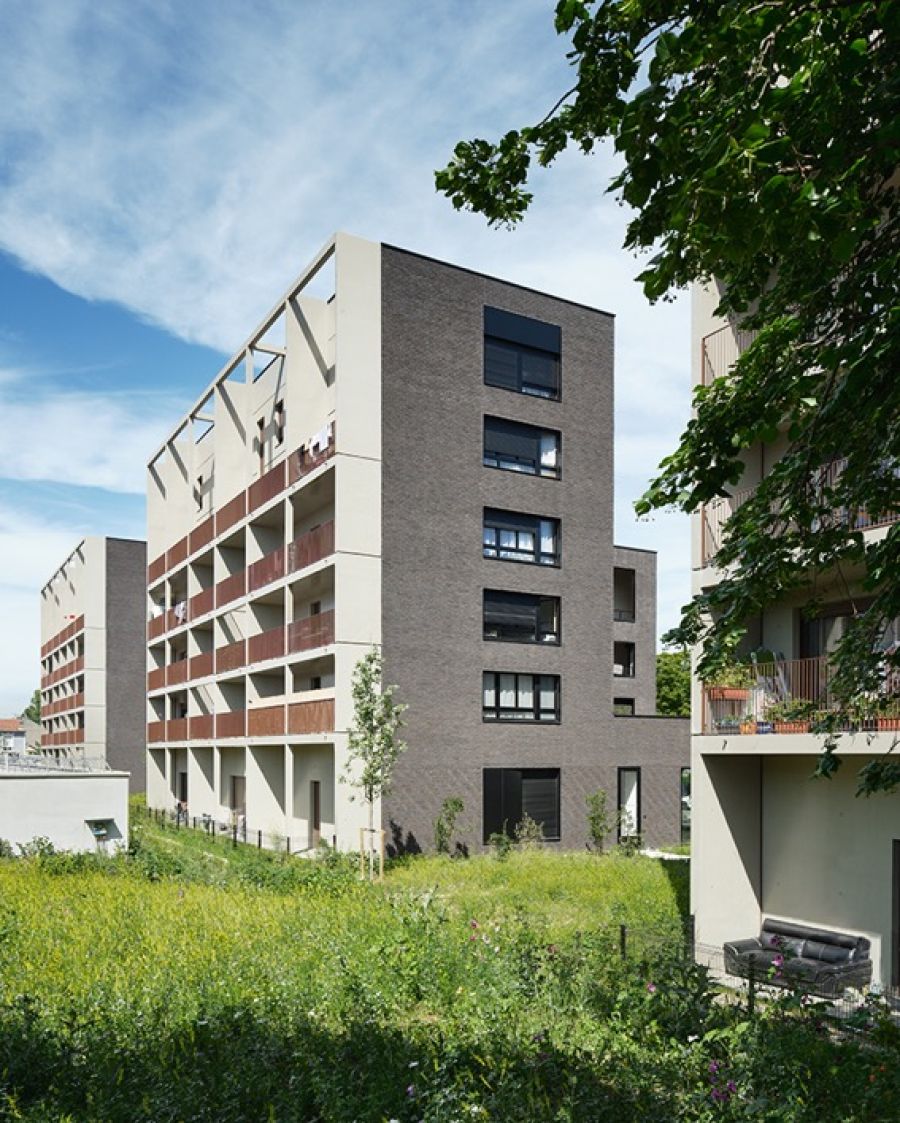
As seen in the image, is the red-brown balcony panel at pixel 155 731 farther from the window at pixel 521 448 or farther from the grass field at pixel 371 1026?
the grass field at pixel 371 1026

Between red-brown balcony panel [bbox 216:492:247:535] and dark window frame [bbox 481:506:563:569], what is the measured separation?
9597mm

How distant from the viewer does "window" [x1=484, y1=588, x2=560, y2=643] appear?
93.6 feet

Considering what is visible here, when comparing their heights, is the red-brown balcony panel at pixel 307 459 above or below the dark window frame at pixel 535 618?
above

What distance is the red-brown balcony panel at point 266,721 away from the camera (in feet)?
96.8

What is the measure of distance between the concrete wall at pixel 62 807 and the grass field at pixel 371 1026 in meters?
10.4

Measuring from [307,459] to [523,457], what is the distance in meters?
6.33

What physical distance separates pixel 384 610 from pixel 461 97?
1967 cm

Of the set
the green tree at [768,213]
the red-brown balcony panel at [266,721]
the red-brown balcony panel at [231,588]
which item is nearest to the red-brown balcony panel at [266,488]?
the red-brown balcony panel at [231,588]

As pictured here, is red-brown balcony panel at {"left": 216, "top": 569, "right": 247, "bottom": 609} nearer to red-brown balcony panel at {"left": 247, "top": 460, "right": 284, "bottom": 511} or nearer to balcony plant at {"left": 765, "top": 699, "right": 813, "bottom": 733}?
red-brown balcony panel at {"left": 247, "top": 460, "right": 284, "bottom": 511}

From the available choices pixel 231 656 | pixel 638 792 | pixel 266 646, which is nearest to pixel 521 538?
pixel 266 646

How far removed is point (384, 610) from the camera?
2644 centimetres

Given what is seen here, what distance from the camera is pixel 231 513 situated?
35.4 meters

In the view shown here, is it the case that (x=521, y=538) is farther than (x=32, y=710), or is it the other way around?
(x=32, y=710)

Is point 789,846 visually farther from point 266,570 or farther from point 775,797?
point 266,570
